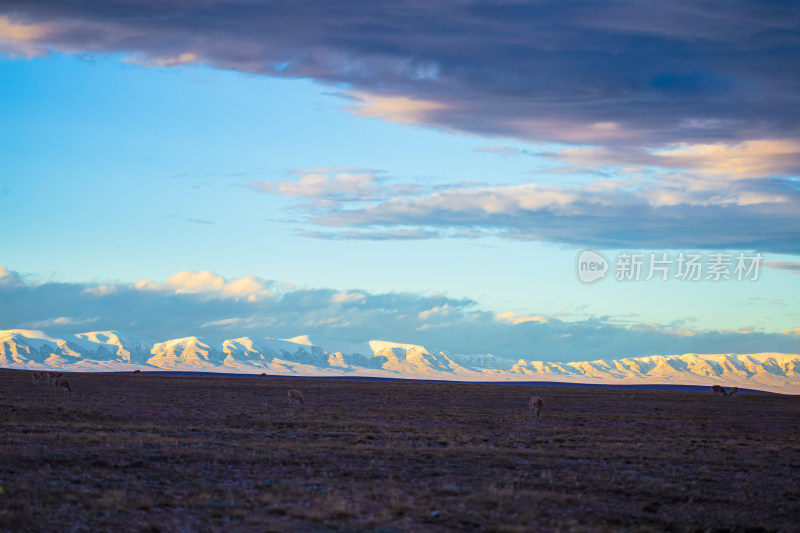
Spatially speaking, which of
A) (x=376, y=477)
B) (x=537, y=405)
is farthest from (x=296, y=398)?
(x=376, y=477)

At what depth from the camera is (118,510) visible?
14258mm

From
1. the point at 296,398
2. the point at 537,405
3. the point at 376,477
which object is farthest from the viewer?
the point at 296,398

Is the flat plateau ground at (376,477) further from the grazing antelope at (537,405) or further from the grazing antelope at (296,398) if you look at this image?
the grazing antelope at (296,398)

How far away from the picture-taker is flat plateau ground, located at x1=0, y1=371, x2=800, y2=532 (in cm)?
1409

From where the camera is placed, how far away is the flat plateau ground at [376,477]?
1409 centimetres

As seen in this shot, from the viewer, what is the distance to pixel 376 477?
1856cm

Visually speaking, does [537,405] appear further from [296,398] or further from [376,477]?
[376,477]

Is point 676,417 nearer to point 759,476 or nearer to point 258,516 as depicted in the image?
point 759,476

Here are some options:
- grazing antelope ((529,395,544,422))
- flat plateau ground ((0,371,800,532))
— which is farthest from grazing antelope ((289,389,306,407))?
grazing antelope ((529,395,544,422))

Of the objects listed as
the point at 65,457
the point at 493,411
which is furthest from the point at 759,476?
the point at 493,411

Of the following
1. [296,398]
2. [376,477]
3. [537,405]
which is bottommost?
[296,398]

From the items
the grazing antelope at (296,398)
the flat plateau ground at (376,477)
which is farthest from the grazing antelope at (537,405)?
the grazing antelope at (296,398)

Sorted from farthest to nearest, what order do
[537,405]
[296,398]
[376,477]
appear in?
[296,398]
[537,405]
[376,477]

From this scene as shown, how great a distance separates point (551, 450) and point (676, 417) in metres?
25.4
